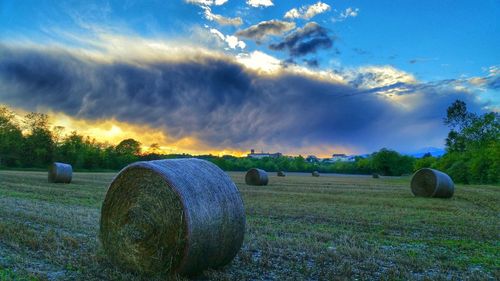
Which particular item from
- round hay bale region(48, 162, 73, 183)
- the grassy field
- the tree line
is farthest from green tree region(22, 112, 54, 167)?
the grassy field

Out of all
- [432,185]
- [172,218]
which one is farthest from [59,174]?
[172,218]

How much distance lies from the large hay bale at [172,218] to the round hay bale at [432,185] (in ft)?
59.9

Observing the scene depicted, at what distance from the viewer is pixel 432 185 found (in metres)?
22.7

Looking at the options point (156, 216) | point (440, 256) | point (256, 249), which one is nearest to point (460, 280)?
point (440, 256)

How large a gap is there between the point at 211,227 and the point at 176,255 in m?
0.64

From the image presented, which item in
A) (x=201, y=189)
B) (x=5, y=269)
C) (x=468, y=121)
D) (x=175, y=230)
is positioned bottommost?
(x=5, y=269)

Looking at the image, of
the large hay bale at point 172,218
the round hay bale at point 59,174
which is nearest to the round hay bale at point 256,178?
the round hay bale at point 59,174

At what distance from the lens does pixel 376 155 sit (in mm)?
100875

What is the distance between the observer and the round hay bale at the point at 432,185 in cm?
2248

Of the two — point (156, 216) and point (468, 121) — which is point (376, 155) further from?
point (156, 216)

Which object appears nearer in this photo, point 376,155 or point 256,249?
point 256,249

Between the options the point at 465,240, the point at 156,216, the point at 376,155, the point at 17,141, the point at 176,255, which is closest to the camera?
the point at 176,255

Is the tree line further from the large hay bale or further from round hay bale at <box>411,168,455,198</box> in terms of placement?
the large hay bale

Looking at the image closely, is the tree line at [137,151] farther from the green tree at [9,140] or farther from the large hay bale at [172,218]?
the large hay bale at [172,218]
